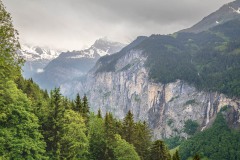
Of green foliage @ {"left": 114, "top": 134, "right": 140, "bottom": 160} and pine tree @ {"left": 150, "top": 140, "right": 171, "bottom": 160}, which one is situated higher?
green foliage @ {"left": 114, "top": 134, "right": 140, "bottom": 160}

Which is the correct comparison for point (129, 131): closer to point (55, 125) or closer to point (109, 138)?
point (109, 138)

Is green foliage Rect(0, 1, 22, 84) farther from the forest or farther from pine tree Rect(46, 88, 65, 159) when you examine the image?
pine tree Rect(46, 88, 65, 159)

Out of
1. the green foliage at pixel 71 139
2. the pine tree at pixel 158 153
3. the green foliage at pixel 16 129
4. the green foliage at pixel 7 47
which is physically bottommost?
the pine tree at pixel 158 153

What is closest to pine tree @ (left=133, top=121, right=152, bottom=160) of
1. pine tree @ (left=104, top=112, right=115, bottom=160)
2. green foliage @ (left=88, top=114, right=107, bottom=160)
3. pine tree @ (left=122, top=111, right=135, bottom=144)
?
pine tree @ (left=122, top=111, right=135, bottom=144)

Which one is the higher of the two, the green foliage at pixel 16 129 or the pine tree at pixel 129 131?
the green foliage at pixel 16 129

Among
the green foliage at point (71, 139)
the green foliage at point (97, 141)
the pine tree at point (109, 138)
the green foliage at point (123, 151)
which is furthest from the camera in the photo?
the pine tree at point (109, 138)

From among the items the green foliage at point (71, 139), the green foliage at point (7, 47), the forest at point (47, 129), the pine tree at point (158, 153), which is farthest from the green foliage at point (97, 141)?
the green foliage at point (7, 47)

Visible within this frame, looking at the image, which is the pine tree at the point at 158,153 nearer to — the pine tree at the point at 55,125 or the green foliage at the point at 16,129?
the pine tree at the point at 55,125

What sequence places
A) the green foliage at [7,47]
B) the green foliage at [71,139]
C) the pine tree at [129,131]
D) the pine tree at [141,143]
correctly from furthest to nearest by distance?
the pine tree at [141,143] < the pine tree at [129,131] < the green foliage at [71,139] < the green foliage at [7,47]

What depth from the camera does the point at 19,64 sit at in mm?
36344

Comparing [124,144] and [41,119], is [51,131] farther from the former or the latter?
[124,144]

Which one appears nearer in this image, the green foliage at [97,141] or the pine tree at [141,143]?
the green foliage at [97,141]

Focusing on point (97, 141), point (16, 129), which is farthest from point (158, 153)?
point (16, 129)

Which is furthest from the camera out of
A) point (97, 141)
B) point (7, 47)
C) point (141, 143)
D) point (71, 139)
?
point (141, 143)
